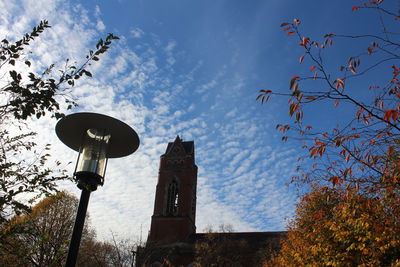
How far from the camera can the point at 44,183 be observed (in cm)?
470

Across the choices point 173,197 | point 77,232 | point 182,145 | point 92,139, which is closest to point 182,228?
point 173,197

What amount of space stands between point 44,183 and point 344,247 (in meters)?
10.6

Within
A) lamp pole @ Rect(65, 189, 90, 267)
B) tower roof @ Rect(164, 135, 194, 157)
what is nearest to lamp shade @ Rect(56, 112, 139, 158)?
lamp pole @ Rect(65, 189, 90, 267)

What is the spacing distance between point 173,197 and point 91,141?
35.2m

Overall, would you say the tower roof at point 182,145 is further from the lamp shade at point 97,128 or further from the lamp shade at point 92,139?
the lamp shade at point 92,139

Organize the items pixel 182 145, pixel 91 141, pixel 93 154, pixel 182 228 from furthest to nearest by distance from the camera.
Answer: pixel 182 145 < pixel 182 228 < pixel 91 141 < pixel 93 154

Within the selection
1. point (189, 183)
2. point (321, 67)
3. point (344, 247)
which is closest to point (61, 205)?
point (189, 183)

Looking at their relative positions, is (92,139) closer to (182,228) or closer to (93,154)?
(93,154)

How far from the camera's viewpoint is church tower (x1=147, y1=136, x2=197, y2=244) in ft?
120

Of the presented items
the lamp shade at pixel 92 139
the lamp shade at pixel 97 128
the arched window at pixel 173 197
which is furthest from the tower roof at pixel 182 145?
the lamp shade at pixel 92 139

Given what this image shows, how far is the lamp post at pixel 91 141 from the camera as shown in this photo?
15.1 feet

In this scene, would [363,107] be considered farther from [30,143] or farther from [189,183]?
[189,183]

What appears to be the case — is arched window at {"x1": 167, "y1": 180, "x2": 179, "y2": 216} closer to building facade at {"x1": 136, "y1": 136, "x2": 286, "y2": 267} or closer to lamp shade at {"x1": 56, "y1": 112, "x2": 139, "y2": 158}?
building facade at {"x1": 136, "y1": 136, "x2": 286, "y2": 267}

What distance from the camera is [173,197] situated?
39.3m
